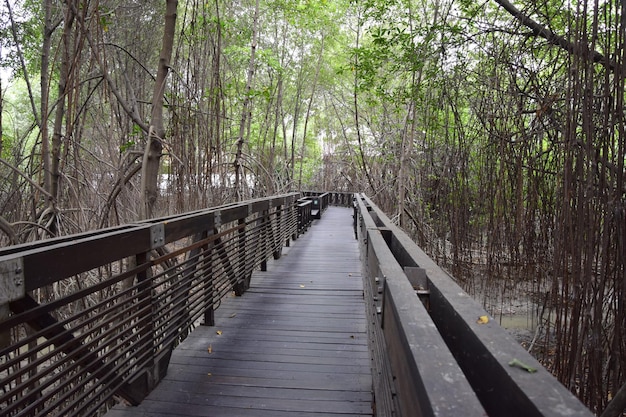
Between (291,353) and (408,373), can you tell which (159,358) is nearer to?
(291,353)

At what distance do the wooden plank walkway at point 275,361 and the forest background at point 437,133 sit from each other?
3.98 feet

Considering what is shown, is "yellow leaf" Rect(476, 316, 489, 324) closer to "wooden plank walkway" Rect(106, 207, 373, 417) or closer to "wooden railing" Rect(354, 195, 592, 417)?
"wooden railing" Rect(354, 195, 592, 417)

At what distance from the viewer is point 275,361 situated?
287 centimetres

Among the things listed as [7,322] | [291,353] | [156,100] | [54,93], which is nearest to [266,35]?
[54,93]

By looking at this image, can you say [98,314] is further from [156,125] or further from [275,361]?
[156,125]

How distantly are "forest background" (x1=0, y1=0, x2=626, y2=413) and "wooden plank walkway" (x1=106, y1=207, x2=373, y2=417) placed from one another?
47.8 inches

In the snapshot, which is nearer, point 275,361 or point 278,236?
point 275,361

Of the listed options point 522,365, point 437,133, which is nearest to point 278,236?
point 437,133

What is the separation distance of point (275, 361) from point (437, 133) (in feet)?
18.7

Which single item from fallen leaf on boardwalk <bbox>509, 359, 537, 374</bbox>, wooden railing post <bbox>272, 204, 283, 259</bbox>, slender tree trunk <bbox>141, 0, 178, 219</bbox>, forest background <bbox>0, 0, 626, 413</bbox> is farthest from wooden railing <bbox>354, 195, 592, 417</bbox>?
wooden railing post <bbox>272, 204, 283, 259</bbox>

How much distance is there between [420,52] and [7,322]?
5471mm

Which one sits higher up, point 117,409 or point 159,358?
point 159,358

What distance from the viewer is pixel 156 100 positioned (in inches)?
144

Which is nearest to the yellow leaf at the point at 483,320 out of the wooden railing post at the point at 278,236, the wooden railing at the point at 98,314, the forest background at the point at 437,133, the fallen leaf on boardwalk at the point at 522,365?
Answer: the fallen leaf on boardwalk at the point at 522,365
